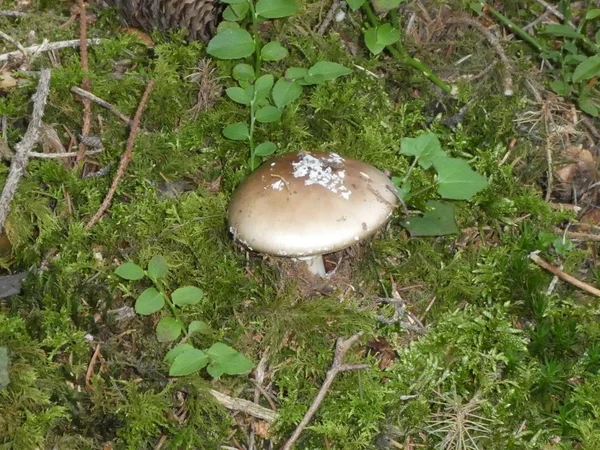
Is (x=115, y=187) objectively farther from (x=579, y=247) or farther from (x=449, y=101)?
(x=579, y=247)

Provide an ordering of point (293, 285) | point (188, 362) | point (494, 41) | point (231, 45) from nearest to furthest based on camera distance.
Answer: point (188, 362)
point (293, 285)
point (231, 45)
point (494, 41)

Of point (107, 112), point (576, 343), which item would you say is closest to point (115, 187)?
point (107, 112)

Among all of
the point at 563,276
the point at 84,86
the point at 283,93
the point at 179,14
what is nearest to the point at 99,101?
the point at 84,86

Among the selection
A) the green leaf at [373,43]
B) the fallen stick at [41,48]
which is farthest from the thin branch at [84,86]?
the green leaf at [373,43]

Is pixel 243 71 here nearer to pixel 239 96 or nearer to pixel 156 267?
pixel 239 96

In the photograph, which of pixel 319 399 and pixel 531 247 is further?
pixel 531 247

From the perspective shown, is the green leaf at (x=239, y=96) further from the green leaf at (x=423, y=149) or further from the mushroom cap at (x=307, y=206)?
the green leaf at (x=423, y=149)
